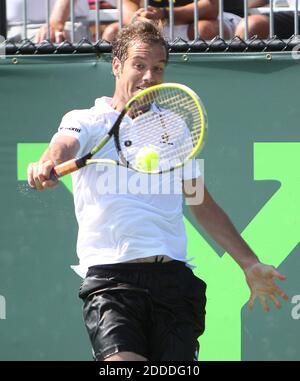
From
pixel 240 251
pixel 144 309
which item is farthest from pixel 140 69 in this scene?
pixel 144 309

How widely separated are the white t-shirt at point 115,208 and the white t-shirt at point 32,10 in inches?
78.2

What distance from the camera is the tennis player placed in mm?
3781

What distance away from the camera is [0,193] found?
5.28 meters

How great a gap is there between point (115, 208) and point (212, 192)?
4.75 ft

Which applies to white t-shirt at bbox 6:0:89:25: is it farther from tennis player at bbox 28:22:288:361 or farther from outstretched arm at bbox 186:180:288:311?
outstretched arm at bbox 186:180:288:311

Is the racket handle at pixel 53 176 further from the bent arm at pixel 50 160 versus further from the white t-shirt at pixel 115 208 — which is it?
the white t-shirt at pixel 115 208

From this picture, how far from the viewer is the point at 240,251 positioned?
4.03 metres

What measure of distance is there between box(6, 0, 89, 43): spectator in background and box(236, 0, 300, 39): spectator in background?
36.6 inches

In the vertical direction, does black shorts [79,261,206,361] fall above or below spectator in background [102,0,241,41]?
below

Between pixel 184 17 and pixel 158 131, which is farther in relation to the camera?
pixel 184 17

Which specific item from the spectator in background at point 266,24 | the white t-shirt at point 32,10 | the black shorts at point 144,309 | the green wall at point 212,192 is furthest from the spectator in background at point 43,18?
the black shorts at point 144,309

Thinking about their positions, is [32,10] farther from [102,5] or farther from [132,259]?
[132,259]

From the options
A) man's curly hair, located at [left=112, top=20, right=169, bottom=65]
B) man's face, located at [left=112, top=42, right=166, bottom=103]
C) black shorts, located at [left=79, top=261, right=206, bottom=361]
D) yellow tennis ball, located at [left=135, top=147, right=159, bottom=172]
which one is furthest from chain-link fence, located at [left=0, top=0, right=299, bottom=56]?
black shorts, located at [left=79, top=261, right=206, bottom=361]

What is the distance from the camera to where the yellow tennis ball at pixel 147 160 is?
3.76 metres
